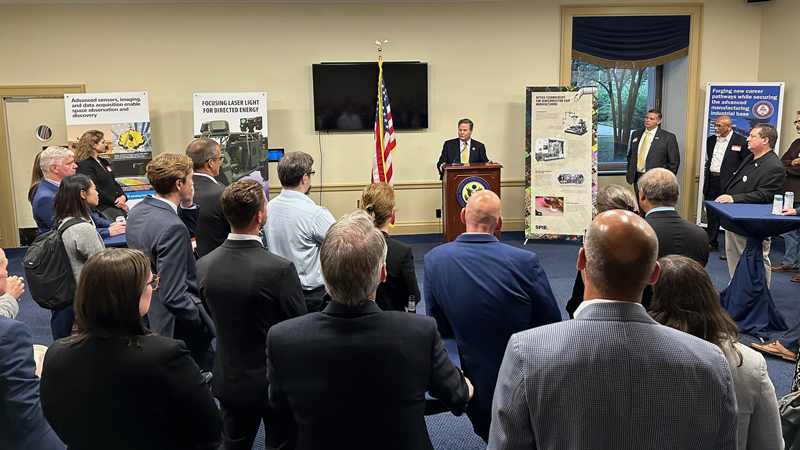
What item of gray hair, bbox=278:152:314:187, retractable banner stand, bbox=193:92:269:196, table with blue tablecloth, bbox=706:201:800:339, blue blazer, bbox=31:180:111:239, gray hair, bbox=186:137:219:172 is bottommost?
table with blue tablecloth, bbox=706:201:800:339

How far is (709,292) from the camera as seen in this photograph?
5.68 ft

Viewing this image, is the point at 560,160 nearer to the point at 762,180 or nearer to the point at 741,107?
the point at 741,107

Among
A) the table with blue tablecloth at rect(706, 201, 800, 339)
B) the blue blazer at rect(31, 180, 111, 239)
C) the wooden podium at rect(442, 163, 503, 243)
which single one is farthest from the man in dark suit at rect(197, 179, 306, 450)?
the wooden podium at rect(442, 163, 503, 243)

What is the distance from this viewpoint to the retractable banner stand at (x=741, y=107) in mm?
7273

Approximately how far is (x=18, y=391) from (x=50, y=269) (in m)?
1.62

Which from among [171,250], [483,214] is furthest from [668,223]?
[171,250]

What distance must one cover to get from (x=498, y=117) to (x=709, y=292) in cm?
628

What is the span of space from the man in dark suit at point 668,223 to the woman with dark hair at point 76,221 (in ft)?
9.66

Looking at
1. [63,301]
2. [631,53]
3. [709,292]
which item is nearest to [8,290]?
[63,301]

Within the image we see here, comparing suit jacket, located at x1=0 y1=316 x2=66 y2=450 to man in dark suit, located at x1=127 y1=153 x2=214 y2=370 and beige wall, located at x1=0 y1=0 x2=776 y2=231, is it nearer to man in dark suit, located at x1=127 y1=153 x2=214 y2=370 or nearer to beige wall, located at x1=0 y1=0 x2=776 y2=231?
man in dark suit, located at x1=127 y1=153 x2=214 y2=370

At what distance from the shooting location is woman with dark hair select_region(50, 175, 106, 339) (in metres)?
3.23

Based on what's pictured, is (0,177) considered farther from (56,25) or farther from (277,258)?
(277,258)

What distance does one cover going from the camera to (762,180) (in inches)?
194

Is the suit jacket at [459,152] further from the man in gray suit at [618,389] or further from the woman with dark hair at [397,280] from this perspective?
the man in gray suit at [618,389]
